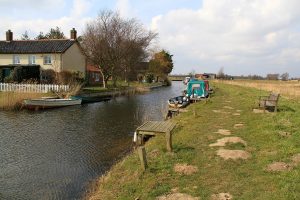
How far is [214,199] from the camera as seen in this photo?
7523 mm

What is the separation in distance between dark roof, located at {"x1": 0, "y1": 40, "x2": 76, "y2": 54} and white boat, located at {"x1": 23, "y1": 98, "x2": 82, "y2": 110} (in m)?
16.4

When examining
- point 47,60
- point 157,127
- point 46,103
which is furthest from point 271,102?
point 47,60

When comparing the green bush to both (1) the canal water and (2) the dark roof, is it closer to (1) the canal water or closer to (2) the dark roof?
(2) the dark roof

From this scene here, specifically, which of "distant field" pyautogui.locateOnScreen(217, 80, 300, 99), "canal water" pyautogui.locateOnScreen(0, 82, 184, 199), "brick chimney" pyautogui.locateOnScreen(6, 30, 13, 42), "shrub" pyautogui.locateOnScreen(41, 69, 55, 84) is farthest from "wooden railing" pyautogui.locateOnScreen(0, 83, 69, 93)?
"distant field" pyautogui.locateOnScreen(217, 80, 300, 99)

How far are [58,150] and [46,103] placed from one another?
1736 centimetres

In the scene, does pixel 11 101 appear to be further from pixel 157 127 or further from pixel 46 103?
pixel 157 127

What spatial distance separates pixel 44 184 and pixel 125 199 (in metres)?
4.29

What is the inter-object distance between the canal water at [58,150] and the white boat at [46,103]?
3.17 m

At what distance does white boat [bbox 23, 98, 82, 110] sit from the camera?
104 feet

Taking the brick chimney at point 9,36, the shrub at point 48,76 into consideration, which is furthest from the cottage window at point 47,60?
the brick chimney at point 9,36

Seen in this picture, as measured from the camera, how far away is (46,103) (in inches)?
1283

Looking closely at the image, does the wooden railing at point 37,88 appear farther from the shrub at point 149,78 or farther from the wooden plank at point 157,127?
the shrub at point 149,78

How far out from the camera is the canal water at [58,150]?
11188 mm

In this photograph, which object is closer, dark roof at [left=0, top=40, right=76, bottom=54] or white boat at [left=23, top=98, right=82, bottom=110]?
white boat at [left=23, top=98, right=82, bottom=110]
